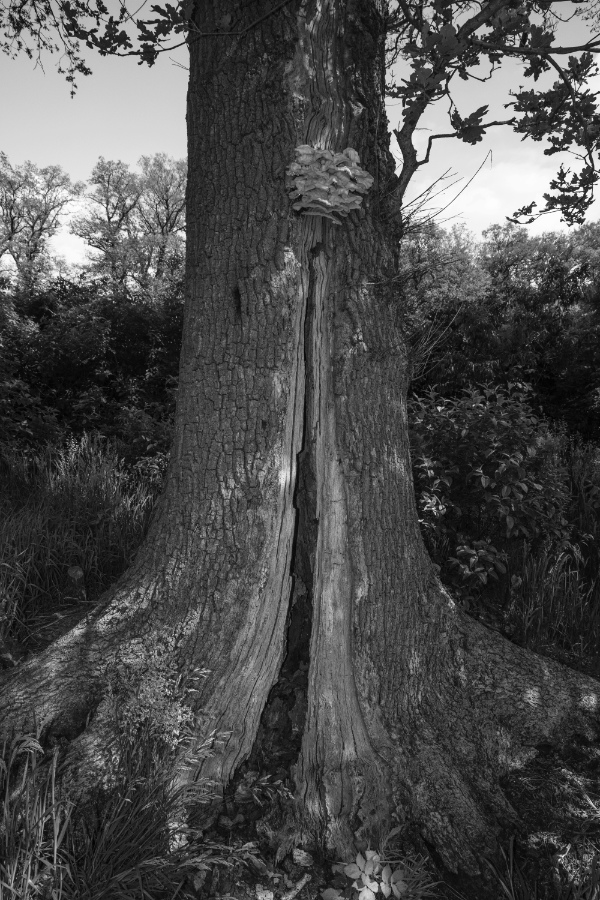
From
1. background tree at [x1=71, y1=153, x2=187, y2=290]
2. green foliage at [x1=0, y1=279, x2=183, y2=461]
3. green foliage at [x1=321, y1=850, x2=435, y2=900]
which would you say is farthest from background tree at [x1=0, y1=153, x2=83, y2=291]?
green foliage at [x1=321, y1=850, x2=435, y2=900]

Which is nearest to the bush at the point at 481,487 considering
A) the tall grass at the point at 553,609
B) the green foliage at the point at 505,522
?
the green foliage at the point at 505,522

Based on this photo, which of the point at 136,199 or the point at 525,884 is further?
the point at 136,199

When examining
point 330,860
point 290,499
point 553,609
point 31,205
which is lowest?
point 330,860

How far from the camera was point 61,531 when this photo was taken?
3887mm

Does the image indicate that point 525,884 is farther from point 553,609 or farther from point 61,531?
point 61,531

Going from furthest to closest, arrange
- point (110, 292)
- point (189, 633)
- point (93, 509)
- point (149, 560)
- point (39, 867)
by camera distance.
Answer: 1. point (110, 292)
2. point (93, 509)
3. point (149, 560)
4. point (189, 633)
5. point (39, 867)

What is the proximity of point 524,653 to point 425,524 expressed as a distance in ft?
3.40

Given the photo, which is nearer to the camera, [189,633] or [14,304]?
[189,633]

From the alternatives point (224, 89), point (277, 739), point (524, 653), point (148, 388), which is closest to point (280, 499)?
point (277, 739)

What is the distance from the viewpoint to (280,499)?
2406 millimetres

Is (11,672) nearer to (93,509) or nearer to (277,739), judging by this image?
(277,739)

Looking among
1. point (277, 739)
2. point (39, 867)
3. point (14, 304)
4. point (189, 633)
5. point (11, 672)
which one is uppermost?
point (14, 304)

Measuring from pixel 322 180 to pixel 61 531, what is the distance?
2.75 m

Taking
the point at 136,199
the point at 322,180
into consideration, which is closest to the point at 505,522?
the point at 322,180
